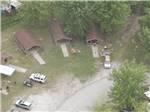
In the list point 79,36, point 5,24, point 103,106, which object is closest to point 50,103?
point 103,106

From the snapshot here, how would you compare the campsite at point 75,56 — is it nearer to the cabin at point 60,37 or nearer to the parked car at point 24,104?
the cabin at point 60,37

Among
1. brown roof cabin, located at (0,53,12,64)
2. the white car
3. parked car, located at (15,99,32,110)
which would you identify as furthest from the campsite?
brown roof cabin, located at (0,53,12,64)

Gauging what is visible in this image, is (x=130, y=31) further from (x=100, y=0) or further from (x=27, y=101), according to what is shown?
(x=27, y=101)

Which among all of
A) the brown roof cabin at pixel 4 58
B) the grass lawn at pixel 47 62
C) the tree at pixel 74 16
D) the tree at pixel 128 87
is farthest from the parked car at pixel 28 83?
the tree at pixel 128 87

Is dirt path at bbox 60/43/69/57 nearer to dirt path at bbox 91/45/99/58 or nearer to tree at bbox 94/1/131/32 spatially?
dirt path at bbox 91/45/99/58

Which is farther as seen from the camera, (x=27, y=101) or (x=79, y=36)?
(x=79, y=36)

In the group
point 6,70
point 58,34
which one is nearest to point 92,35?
point 58,34

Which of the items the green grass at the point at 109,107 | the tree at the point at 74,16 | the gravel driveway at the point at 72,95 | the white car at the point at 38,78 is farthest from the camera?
the tree at the point at 74,16
